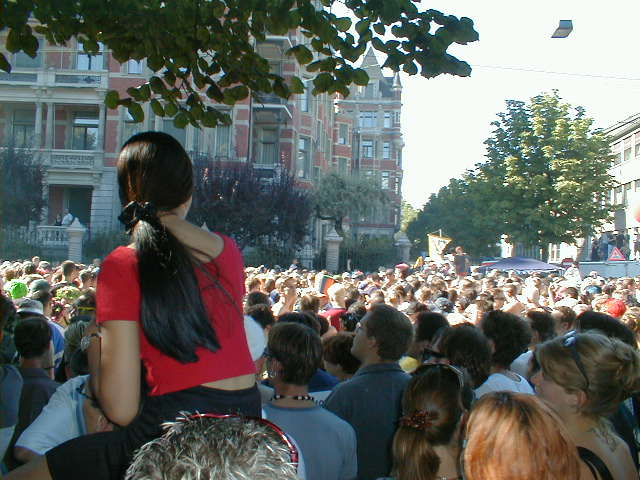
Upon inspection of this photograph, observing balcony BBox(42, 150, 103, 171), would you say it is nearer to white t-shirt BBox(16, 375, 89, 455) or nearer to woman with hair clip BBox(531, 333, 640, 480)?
white t-shirt BBox(16, 375, 89, 455)

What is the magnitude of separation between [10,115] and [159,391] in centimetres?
4157

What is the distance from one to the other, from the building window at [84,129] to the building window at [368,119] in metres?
37.8

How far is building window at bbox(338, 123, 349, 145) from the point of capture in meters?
63.4

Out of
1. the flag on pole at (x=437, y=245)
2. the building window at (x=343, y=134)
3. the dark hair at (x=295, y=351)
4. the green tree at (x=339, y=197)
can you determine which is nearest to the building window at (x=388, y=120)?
the building window at (x=343, y=134)

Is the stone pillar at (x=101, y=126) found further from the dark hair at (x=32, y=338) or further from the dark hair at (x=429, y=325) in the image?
the dark hair at (x=32, y=338)

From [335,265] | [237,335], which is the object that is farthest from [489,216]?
[237,335]

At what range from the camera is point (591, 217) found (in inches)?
1681

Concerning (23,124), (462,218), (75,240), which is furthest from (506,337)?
(462,218)

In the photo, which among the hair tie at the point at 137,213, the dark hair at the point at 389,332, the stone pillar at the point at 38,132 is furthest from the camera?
the stone pillar at the point at 38,132

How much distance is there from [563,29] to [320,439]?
7786mm

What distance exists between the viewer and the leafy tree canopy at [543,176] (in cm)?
4222

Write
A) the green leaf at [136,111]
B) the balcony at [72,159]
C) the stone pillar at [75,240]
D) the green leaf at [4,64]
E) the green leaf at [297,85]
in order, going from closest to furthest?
the green leaf at [4,64] → the green leaf at [136,111] → the green leaf at [297,85] → the stone pillar at [75,240] → the balcony at [72,159]

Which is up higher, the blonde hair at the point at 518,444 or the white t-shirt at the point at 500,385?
the blonde hair at the point at 518,444

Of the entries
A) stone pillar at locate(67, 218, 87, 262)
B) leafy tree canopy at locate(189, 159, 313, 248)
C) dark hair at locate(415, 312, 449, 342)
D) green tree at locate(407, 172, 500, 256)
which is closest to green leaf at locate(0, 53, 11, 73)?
dark hair at locate(415, 312, 449, 342)
